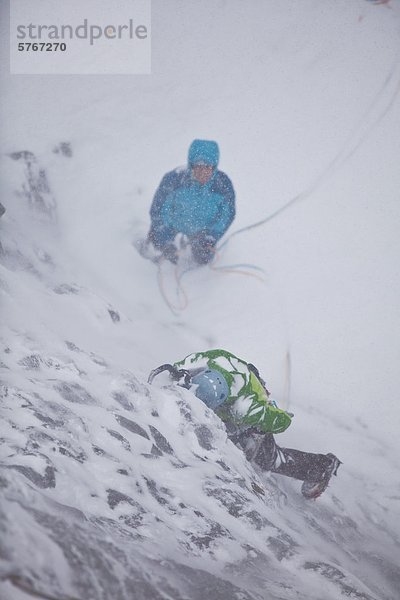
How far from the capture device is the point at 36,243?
3.99m

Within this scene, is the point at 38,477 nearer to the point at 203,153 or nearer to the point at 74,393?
the point at 74,393

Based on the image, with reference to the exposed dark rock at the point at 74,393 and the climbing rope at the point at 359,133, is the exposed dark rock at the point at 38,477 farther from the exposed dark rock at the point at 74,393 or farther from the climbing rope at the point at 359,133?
the climbing rope at the point at 359,133

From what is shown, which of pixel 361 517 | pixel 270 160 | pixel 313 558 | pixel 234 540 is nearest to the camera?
pixel 234 540

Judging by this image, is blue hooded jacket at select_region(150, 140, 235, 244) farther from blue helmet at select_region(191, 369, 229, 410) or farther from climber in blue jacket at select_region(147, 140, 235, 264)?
blue helmet at select_region(191, 369, 229, 410)

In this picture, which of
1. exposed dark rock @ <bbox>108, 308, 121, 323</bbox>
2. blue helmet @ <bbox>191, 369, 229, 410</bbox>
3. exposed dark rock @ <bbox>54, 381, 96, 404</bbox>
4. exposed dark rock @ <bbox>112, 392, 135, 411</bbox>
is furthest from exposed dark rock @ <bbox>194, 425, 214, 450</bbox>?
exposed dark rock @ <bbox>108, 308, 121, 323</bbox>

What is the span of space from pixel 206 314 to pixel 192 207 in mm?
1021

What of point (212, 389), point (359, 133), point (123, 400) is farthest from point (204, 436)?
point (359, 133)

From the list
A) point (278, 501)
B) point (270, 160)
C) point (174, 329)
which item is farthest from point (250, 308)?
point (278, 501)

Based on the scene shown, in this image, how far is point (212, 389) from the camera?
2.46 m

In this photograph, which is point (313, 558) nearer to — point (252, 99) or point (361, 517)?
point (361, 517)

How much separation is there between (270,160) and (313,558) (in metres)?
4.43

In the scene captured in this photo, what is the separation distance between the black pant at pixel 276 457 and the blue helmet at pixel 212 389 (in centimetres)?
24

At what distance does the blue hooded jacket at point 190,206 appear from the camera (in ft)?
13.9

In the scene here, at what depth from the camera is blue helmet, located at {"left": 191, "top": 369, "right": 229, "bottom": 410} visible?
97.2 inches
